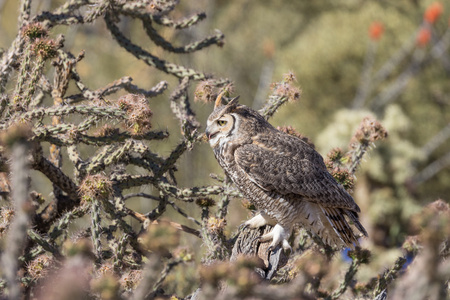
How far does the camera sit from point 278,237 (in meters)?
3.43

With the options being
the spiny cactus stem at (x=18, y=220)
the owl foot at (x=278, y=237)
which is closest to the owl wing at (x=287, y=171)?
the owl foot at (x=278, y=237)

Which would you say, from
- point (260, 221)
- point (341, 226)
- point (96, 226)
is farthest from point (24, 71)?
point (341, 226)

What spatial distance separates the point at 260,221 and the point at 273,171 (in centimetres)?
40

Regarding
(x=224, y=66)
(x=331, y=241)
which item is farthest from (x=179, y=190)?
(x=224, y=66)

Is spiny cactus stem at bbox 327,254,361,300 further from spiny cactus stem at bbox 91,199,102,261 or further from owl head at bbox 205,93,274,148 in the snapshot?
spiny cactus stem at bbox 91,199,102,261

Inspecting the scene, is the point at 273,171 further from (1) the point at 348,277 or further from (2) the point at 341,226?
(1) the point at 348,277

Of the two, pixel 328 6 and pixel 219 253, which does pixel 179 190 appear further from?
pixel 328 6

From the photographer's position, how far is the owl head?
11.3 ft

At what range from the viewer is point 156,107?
12367mm

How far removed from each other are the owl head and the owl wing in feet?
0.23

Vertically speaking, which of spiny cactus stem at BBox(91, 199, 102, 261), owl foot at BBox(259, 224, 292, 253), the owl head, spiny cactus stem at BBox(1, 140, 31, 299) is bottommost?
spiny cactus stem at BBox(1, 140, 31, 299)

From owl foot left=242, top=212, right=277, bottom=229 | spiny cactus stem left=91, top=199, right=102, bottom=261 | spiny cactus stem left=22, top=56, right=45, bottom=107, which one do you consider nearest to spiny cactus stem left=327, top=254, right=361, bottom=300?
owl foot left=242, top=212, right=277, bottom=229

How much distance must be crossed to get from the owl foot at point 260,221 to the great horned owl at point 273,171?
51 millimetres

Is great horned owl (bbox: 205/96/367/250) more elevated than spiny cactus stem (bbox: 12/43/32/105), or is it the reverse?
spiny cactus stem (bbox: 12/43/32/105)
